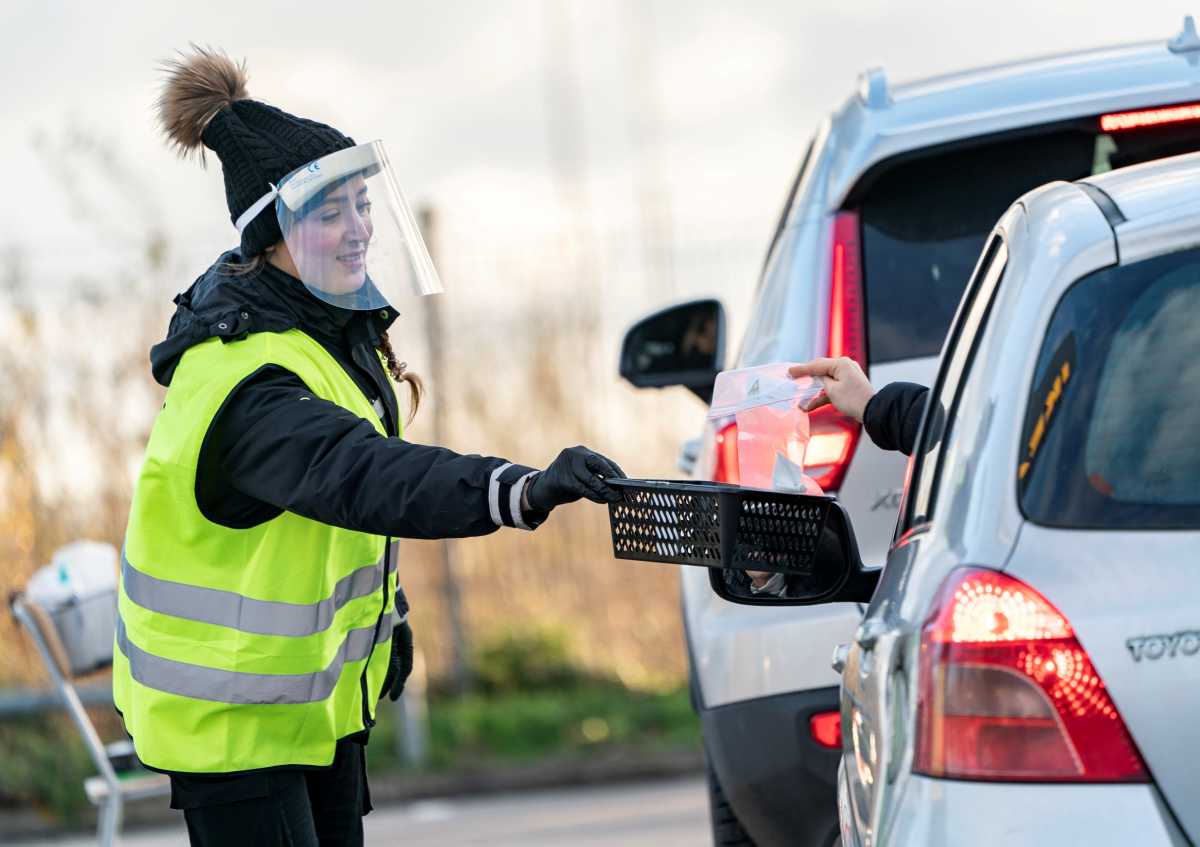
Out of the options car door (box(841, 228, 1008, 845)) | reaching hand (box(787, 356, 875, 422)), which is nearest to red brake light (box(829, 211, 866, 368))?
reaching hand (box(787, 356, 875, 422))

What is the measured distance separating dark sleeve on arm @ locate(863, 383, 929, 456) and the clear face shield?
0.84m

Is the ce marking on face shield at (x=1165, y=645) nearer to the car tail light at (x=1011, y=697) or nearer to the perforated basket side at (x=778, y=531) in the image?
the car tail light at (x=1011, y=697)

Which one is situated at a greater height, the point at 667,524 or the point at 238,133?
the point at 238,133

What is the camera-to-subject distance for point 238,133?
3.44m

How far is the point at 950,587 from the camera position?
2.17 metres

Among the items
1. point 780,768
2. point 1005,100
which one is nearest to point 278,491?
point 780,768

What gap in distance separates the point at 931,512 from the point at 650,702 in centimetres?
718

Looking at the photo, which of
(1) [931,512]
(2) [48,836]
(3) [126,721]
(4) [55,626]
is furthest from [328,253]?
(2) [48,836]

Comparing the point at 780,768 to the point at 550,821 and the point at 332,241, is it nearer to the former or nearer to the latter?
the point at 332,241

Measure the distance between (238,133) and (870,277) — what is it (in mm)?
1251

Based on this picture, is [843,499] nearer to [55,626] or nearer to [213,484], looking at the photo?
[213,484]

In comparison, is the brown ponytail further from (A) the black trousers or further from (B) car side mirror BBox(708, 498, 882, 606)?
(B) car side mirror BBox(708, 498, 882, 606)

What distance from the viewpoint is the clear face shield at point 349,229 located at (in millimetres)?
3357

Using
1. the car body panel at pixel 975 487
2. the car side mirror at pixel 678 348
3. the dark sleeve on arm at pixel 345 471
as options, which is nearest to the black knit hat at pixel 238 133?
the dark sleeve on arm at pixel 345 471
